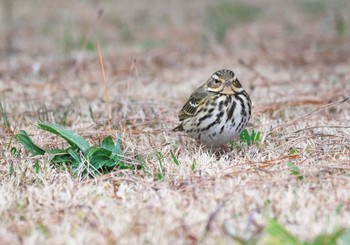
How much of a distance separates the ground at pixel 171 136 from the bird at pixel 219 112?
14 cm

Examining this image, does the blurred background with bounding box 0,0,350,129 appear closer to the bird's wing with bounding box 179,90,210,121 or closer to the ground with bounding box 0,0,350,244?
the ground with bounding box 0,0,350,244

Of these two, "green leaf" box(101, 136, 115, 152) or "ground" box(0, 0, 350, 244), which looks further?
"green leaf" box(101, 136, 115, 152)

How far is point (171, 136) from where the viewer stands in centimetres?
528

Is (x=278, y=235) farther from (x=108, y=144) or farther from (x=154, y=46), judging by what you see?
(x=154, y=46)

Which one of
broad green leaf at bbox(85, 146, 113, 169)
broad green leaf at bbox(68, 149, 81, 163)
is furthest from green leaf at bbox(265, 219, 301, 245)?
broad green leaf at bbox(68, 149, 81, 163)

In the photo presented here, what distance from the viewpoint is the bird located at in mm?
4633

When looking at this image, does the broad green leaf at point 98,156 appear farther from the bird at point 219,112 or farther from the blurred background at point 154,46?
the blurred background at point 154,46

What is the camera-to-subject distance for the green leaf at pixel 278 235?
292cm

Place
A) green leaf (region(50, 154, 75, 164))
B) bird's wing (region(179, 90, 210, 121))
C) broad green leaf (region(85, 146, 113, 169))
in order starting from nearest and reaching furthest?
1. broad green leaf (region(85, 146, 113, 169))
2. green leaf (region(50, 154, 75, 164))
3. bird's wing (region(179, 90, 210, 121))

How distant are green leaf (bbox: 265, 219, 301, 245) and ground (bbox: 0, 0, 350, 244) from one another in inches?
0.7

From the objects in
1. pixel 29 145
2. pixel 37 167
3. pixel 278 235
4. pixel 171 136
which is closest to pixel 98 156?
pixel 37 167

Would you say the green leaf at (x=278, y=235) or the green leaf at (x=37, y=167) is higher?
the green leaf at (x=278, y=235)

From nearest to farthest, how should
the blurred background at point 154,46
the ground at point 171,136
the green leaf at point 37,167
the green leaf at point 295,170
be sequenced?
the ground at point 171,136, the green leaf at point 295,170, the green leaf at point 37,167, the blurred background at point 154,46

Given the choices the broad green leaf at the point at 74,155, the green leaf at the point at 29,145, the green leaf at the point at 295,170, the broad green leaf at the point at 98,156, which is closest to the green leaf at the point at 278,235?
the green leaf at the point at 295,170
